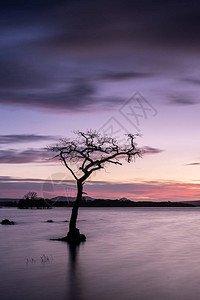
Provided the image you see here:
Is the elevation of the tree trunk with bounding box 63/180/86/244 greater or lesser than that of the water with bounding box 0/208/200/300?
greater

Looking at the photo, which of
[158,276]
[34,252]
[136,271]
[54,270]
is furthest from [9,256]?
[158,276]

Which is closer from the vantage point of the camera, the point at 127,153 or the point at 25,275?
the point at 25,275

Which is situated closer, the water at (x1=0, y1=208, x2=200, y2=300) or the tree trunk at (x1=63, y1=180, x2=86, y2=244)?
the water at (x1=0, y1=208, x2=200, y2=300)

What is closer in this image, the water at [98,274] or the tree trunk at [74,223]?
the water at [98,274]

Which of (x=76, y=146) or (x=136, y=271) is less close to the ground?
(x=76, y=146)

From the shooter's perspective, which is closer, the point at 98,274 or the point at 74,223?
the point at 98,274

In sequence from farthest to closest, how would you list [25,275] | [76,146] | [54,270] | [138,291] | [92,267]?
[76,146], [92,267], [54,270], [25,275], [138,291]

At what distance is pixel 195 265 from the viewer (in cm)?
2722

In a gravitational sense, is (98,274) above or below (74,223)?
below

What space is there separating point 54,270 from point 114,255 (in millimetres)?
9630

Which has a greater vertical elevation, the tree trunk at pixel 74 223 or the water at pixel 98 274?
the tree trunk at pixel 74 223

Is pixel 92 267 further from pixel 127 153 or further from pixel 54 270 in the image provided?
pixel 127 153

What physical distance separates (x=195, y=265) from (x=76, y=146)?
48.7 feet

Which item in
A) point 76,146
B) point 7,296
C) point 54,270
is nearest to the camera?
point 7,296
